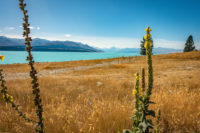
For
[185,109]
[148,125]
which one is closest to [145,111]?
[148,125]

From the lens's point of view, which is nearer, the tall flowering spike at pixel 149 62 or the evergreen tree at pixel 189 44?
the tall flowering spike at pixel 149 62

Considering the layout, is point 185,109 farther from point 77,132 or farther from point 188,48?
point 188,48

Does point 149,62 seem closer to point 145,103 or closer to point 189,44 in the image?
A: point 145,103

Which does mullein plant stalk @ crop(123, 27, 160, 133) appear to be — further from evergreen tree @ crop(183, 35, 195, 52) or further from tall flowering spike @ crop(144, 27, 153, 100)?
evergreen tree @ crop(183, 35, 195, 52)

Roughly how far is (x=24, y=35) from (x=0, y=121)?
334cm

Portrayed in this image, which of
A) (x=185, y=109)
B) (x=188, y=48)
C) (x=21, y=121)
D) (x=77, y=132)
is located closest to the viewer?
(x=77, y=132)

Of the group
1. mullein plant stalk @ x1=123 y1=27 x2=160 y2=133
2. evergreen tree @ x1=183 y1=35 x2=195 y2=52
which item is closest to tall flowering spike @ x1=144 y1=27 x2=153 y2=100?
mullein plant stalk @ x1=123 y1=27 x2=160 y2=133

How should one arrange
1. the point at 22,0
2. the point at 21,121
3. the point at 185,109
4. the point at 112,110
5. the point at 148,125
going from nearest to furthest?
1. the point at 22,0
2. the point at 148,125
3. the point at 21,121
4. the point at 112,110
5. the point at 185,109

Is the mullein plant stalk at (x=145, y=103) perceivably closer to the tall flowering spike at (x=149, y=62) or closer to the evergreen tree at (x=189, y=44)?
the tall flowering spike at (x=149, y=62)

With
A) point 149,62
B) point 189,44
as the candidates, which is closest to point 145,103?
point 149,62

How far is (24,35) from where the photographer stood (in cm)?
150

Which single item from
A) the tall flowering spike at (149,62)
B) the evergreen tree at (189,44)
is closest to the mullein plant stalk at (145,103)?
the tall flowering spike at (149,62)

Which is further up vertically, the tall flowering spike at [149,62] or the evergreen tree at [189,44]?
the evergreen tree at [189,44]

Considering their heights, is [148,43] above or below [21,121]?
above
